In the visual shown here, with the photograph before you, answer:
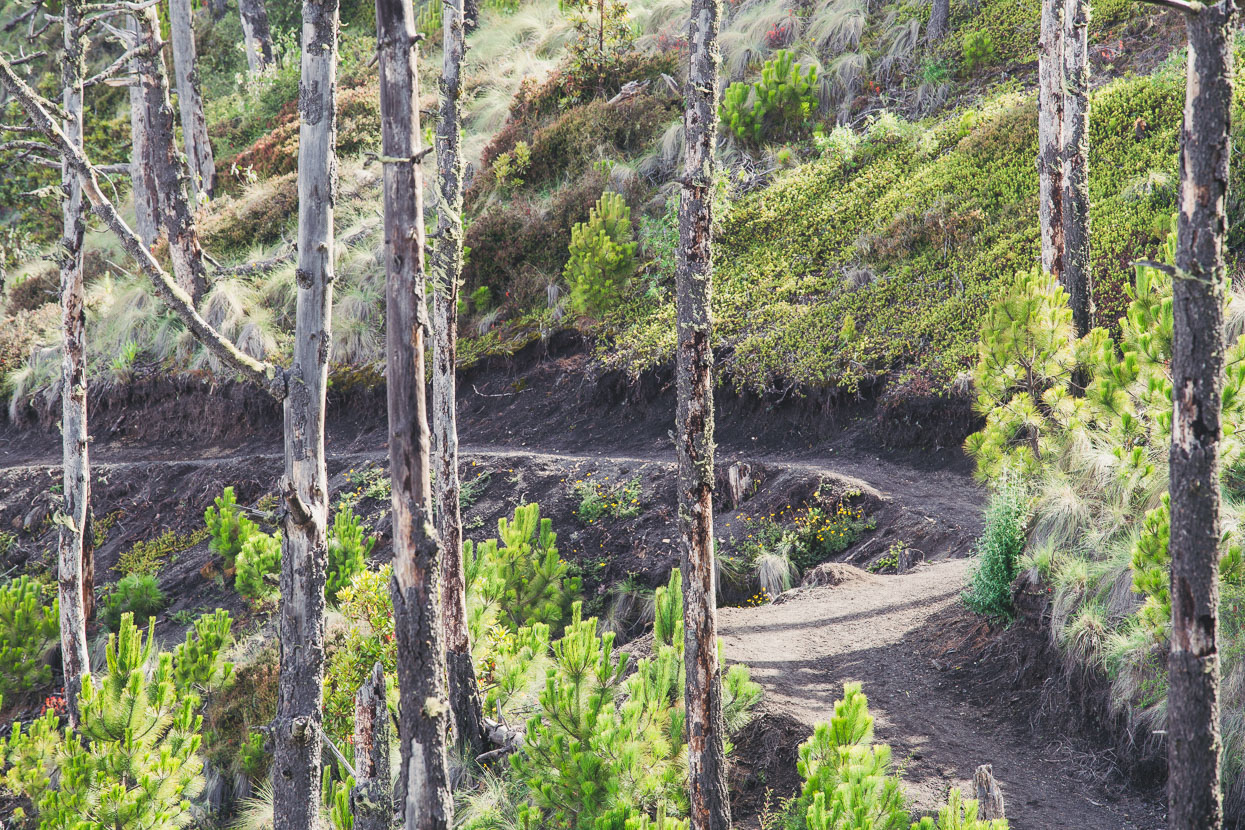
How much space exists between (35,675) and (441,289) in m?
7.72

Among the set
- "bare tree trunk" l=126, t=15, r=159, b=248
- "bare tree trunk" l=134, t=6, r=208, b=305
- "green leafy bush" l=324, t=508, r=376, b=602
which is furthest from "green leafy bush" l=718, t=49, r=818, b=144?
"bare tree trunk" l=126, t=15, r=159, b=248

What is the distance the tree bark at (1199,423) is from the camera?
3.05m

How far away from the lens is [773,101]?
1484 centimetres

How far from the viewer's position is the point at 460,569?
20.7ft

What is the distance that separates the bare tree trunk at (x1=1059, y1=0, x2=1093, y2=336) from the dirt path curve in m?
3.01

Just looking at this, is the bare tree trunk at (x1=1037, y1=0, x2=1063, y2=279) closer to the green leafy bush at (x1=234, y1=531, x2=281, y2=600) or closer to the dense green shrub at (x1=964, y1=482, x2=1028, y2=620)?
the dense green shrub at (x1=964, y1=482, x2=1028, y2=620)

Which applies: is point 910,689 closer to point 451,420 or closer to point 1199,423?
point 1199,423

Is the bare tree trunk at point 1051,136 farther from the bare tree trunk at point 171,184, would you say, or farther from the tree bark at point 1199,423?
the bare tree trunk at point 171,184

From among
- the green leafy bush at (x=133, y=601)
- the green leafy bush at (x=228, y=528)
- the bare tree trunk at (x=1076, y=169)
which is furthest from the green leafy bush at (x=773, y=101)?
the green leafy bush at (x=133, y=601)

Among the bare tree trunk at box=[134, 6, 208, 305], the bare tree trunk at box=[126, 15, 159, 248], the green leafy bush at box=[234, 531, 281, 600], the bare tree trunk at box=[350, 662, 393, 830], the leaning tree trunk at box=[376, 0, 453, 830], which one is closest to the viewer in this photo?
the leaning tree trunk at box=[376, 0, 453, 830]

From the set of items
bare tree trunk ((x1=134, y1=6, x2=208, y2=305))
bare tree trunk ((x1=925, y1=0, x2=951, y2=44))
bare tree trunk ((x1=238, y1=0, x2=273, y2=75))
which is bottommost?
bare tree trunk ((x1=134, y1=6, x2=208, y2=305))

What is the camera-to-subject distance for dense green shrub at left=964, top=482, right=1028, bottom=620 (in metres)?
6.08

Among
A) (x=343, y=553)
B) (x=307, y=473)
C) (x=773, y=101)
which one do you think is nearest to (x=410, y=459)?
(x=307, y=473)

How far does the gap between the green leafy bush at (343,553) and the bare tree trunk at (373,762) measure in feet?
17.7
